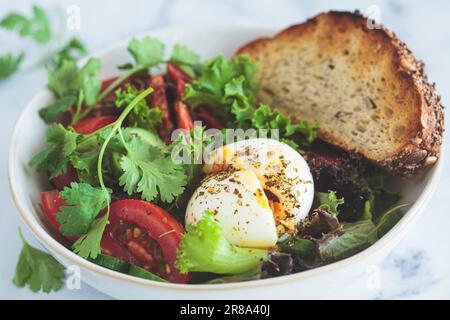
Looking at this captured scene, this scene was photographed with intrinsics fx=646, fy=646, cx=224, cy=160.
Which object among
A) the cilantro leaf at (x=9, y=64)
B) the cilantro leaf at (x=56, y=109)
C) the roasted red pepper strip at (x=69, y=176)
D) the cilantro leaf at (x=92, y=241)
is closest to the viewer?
the cilantro leaf at (x=92, y=241)

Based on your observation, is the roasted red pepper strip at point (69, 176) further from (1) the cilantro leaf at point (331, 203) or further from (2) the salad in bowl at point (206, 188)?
(1) the cilantro leaf at point (331, 203)

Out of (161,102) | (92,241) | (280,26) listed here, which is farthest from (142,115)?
(280,26)

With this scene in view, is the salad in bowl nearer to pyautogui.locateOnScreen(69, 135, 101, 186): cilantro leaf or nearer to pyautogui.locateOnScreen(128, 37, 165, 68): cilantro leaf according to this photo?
pyautogui.locateOnScreen(69, 135, 101, 186): cilantro leaf

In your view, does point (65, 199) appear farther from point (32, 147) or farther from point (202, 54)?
point (202, 54)

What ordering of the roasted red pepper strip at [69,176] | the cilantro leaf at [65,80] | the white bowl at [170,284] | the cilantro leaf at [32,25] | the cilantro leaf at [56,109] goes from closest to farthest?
the white bowl at [170,284], the roasted red pepper strip at [69,176], the cilantro leaf at [56,109], the cilantro leaf at [65,80], the cilantro leaf at [32,25]

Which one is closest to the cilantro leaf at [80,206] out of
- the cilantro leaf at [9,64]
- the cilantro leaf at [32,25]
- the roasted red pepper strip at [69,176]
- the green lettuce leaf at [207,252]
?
the roasted red pepper strip at [69,176]

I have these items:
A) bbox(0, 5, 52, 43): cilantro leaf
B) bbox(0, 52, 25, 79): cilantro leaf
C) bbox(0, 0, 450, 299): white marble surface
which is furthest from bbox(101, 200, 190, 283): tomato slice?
bbox(0, 52, 25, 79): cilantro leaf

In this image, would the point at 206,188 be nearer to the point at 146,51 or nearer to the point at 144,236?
the point at 144,236
